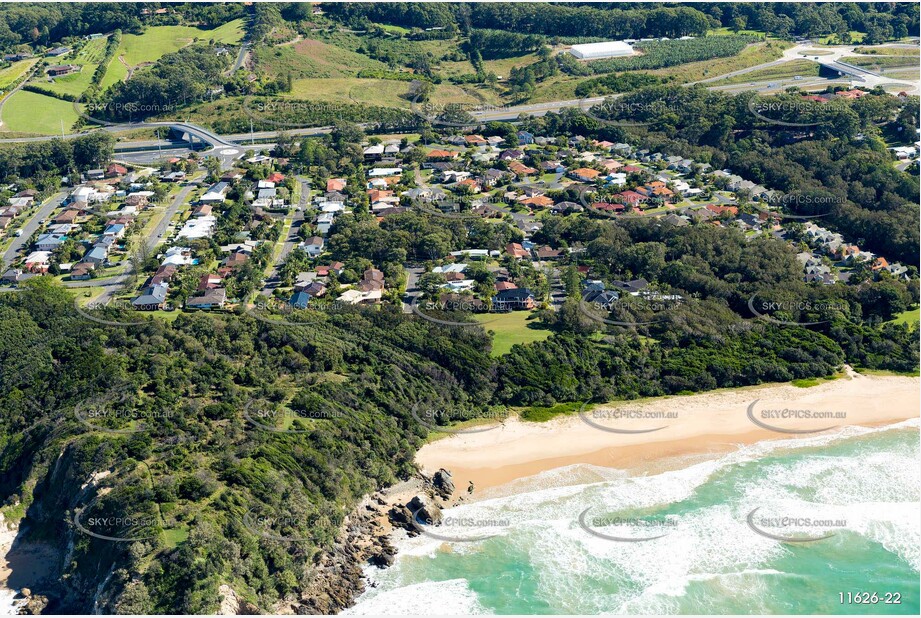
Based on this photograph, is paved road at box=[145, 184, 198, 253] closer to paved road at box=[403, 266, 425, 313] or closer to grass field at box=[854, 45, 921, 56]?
paved road at box=[403, 266, 425, 313]

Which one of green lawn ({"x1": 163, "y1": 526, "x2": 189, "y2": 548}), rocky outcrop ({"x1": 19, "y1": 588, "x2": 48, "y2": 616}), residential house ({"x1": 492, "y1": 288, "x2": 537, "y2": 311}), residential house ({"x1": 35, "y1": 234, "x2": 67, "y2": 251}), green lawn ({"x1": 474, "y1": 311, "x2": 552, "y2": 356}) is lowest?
rocky outcrop ({"x1": 19, "y1": 588, "x2": 48, "y2": 616})

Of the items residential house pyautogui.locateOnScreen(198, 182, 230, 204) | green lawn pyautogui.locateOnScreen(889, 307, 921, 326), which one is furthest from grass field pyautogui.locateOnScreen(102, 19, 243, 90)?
green lawn pyautogui.locateOnScreen(889, 307, 921, 326)

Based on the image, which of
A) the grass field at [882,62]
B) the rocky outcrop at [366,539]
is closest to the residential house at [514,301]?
the rocky outcrop at [366,539]

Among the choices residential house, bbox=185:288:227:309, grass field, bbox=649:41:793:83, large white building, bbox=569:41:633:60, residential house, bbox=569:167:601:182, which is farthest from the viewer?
large white building, bbox=569:41:633:60

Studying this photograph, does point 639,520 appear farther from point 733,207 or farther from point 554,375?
point 733,207

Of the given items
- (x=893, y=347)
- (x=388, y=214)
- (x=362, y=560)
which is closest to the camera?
(x=362, y=560)

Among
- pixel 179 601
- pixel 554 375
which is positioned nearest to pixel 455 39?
pixel 554 375
